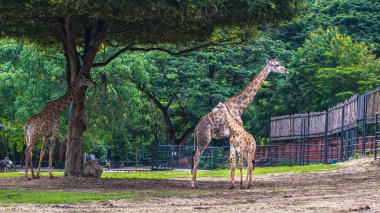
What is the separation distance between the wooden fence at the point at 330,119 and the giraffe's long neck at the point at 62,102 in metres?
9.80

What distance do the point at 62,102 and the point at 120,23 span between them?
313cm

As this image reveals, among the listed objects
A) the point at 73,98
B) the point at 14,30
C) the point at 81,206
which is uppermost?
the point at 14,30

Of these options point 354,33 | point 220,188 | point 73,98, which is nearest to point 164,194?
point 220,188

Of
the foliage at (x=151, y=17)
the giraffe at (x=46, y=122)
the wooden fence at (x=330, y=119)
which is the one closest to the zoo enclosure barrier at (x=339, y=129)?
the wooden fence at (x=330, y=119)

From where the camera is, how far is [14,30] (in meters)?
23.3

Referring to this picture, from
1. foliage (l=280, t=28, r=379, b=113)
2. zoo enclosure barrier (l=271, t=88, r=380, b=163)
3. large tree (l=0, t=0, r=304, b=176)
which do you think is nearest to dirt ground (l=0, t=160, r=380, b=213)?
zoo enclosure barrier (l=271, t=88, r=380, b=163)

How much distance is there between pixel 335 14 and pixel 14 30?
31290 millimetres

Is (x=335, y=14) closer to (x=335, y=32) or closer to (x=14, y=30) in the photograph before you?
(x=335, y=32)

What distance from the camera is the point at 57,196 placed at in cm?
1606

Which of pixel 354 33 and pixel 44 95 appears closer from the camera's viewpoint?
pixel 44 95

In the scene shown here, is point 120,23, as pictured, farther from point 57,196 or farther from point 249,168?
point 57,196

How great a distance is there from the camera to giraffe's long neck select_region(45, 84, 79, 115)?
23766 mm

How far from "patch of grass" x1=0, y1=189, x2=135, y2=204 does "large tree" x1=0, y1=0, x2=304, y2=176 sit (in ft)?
18.0

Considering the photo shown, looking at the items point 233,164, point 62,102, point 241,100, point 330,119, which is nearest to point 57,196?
point 233,164
